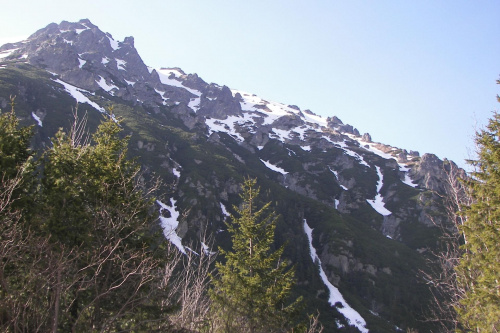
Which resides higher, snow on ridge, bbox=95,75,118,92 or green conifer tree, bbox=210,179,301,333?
snow on ridge, bbox=95,75,118,92

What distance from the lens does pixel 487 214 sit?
13.2 m

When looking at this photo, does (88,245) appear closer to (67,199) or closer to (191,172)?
(67,199)

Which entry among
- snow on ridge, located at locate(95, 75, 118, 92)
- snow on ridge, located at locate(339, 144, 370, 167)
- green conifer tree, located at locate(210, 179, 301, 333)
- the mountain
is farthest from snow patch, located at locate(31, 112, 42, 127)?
snow on ridge, located at locate(339, 144, 370, 167)

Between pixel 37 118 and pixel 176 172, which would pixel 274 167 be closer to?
pixel 176 172

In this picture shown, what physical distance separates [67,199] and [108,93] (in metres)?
151

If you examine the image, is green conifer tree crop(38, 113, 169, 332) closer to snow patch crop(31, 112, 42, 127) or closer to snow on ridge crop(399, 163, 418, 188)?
snow patch crop(31, 112, 42, 127)

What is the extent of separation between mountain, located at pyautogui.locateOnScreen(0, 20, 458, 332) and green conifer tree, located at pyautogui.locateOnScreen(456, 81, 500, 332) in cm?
2820

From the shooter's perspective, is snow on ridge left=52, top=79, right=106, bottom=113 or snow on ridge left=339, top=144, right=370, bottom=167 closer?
snow on ridge left=52, top=79, right=106, bottom=113

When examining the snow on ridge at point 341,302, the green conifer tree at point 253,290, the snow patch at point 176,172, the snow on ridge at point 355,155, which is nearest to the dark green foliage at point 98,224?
the green conifer tree at point 253,290

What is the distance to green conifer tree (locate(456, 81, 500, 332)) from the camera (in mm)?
11750

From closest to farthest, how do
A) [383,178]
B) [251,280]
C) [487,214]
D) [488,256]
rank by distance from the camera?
1. [488,256]
2. [487,214]
3. [251,280]
4. [383,178]

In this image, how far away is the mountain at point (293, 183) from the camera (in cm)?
8244

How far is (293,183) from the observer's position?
140m

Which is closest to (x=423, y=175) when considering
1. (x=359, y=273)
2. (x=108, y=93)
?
(x=359, y=273)
